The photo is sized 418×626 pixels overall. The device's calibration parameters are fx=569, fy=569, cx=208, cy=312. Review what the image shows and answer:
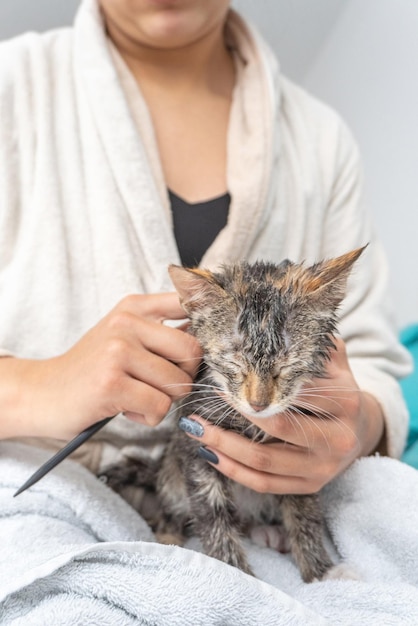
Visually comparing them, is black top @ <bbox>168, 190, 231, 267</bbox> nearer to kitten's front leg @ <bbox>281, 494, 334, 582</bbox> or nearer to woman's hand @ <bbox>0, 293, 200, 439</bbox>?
woman's hand @ <bbox>0, 293, 200, 439</bbox>

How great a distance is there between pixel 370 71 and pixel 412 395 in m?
0.92

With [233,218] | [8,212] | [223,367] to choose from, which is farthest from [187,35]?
[223,367]

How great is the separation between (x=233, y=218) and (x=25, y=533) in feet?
2.04

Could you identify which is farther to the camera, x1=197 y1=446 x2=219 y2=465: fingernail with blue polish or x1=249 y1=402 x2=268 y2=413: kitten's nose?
x1=197 y1=446 x2=219 y2=465: fingernail with blue polish

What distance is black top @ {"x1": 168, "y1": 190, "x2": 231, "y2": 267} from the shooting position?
3.45 ft

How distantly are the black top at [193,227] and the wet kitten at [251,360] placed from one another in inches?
9.8

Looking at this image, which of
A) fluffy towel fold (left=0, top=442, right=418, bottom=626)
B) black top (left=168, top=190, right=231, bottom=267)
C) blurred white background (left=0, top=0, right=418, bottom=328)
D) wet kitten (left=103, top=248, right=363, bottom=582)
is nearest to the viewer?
fluffy towel fold (left=0, top=442, right=418, bottom=626)

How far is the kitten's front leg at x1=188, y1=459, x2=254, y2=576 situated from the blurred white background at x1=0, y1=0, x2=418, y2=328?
1148mm

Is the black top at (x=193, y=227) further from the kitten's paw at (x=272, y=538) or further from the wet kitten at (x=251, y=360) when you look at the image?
the kitten's paw at (x=272, y=538)

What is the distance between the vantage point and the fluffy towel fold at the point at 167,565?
0.60m

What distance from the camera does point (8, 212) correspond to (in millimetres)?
979

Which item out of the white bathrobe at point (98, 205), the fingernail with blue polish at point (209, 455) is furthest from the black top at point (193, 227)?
the fingernail with blue polish at point (209, 455)

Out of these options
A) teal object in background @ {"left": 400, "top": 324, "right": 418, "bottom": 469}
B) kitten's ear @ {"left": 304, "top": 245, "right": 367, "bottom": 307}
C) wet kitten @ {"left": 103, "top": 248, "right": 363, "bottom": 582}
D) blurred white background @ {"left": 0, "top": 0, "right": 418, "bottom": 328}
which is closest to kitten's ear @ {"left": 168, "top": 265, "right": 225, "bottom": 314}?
wet kitten @ {"left": 103, "top": 248, "right": 363, "bottom": 582}

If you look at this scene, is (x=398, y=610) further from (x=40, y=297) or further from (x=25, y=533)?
(x=40, y=297)
